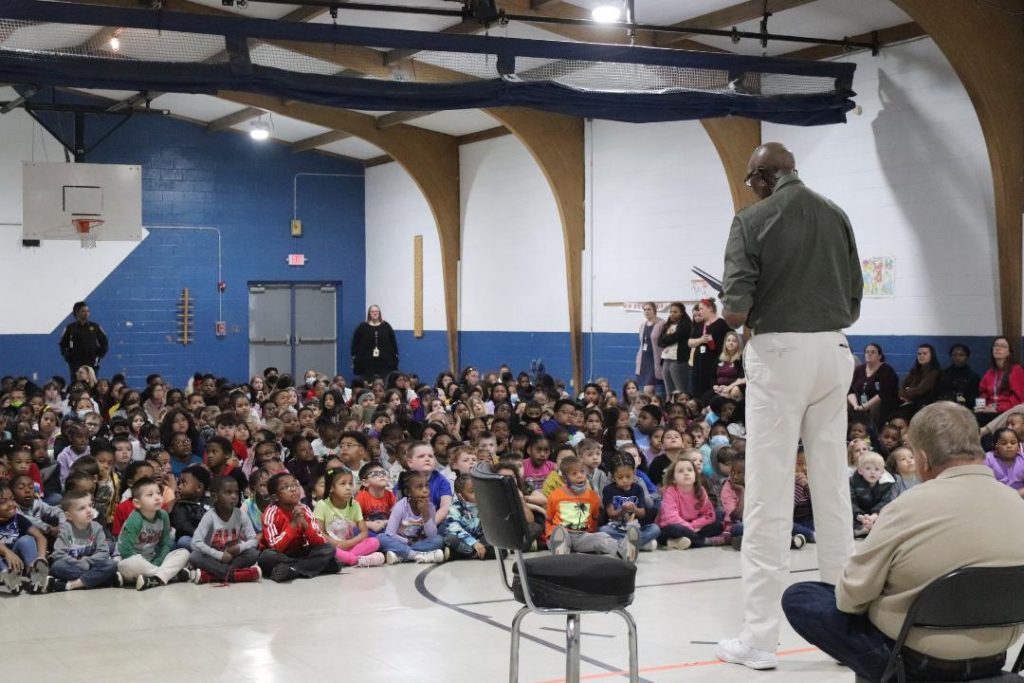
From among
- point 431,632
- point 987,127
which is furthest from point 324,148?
point 431,632

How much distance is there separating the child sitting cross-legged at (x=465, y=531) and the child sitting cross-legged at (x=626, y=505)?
74 centimetres

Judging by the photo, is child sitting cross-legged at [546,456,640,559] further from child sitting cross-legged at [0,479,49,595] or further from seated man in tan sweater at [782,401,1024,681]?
seated man in tan sweater at [782,401,1024,681]

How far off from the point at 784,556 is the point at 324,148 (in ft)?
53.4

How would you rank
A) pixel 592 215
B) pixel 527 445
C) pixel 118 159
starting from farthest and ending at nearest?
pixel 118 159 < pixel 592 215 < pixel 527 445

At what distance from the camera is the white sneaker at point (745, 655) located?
4.21 m

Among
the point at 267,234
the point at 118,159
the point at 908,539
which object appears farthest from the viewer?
the point at 267,234

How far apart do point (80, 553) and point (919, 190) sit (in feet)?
26.2

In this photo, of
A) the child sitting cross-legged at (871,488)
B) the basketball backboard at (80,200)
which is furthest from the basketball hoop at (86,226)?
the child sitting cross-legged at (871,488)

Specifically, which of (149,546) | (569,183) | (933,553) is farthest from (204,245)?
(933,553)

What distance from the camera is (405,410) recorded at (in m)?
11.5

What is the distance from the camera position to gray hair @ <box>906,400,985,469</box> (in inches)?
111

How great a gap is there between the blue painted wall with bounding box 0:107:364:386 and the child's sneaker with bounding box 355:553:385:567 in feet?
38.6

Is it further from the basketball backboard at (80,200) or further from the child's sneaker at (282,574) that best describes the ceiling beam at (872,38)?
the basketball backboard at (80,200)

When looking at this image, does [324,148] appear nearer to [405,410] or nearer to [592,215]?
[592,215]
